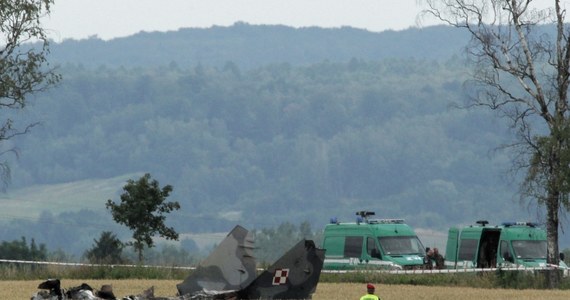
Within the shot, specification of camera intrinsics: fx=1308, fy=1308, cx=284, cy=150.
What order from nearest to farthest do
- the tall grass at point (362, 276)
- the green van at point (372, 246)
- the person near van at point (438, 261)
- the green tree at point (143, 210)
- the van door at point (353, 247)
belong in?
the tall grass at point (362, 276) < the green van at point (372, 246) < the van door at point (353, 247) < the person near van at point (438, 261) < the green tree at point (143, 210)

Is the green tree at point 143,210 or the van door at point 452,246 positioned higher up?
the green tree at point 143,210

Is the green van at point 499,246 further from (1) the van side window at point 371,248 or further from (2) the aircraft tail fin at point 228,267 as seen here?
(2) the aircraft tail fin at point 228,267

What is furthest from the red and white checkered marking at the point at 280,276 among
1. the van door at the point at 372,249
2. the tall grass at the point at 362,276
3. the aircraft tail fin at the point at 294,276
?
the van door at the point at 372,249

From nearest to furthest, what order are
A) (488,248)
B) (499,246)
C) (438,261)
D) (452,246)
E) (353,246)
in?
(353,246) → (499,246) → (438,261) → (488,248) → (452,246)

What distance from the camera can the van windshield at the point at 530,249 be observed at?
5100 centimetres

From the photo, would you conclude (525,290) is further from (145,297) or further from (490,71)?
(145,297)

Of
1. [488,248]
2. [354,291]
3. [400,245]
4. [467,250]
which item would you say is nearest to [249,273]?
[354,291]

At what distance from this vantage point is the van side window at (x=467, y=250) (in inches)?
2067

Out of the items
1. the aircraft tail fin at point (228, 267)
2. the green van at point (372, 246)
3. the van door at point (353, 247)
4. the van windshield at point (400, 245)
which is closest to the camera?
the aircraft tail fin at point (228, 267)

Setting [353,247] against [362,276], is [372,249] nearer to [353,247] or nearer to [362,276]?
[353,247]

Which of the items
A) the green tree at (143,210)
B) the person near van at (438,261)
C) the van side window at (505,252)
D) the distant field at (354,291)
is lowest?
the distant field at (354,291)

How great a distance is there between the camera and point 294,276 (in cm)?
3095

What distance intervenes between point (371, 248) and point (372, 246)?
9 centimetres

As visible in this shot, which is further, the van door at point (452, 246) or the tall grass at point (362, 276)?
the van door at point (452, 246)
